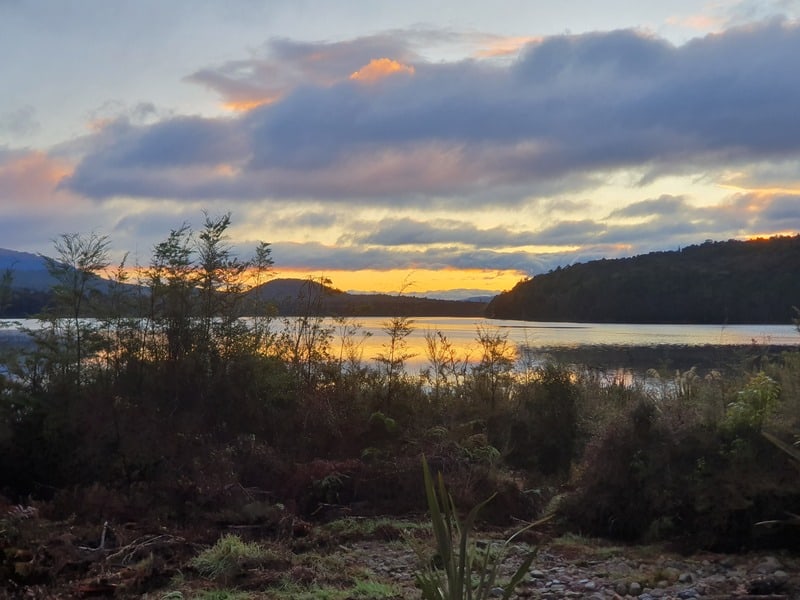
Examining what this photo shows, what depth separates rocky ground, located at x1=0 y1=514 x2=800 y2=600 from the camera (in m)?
5.79

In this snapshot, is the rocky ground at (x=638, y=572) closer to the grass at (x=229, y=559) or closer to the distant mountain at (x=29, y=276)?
the grass at (x=229, y=559)

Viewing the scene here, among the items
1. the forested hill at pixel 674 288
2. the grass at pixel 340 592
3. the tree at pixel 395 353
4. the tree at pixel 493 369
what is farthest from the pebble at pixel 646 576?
the forested hill at pixel 674 288

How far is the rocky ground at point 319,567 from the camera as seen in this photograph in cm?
579

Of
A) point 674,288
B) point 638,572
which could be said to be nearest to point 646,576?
point 638,572

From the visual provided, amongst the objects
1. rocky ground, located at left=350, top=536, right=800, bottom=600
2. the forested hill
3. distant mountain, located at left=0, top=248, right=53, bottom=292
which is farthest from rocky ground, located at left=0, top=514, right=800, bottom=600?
the forested hill

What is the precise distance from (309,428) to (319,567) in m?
4.54

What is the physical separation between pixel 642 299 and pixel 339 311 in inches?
2129

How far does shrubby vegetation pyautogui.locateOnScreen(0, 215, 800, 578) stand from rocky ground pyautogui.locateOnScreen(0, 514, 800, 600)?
0.40m

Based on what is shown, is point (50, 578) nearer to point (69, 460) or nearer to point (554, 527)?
point (69, 460)

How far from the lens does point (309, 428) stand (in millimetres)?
10938

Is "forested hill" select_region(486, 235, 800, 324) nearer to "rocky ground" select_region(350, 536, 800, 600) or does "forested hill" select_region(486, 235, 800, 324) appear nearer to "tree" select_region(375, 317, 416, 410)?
"tree" select_region(375, 317, 416, 410)

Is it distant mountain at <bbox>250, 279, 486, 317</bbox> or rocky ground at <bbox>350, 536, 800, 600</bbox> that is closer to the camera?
rocky ground at <bbox>350, 536, 800, 600</bbox>

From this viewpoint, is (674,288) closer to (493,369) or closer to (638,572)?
(493,369)

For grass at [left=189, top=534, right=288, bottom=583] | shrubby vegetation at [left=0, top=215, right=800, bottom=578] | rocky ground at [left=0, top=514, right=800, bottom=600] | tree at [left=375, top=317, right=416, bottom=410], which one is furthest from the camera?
tree at [left=375, top=317, right=416, bottom=410]
